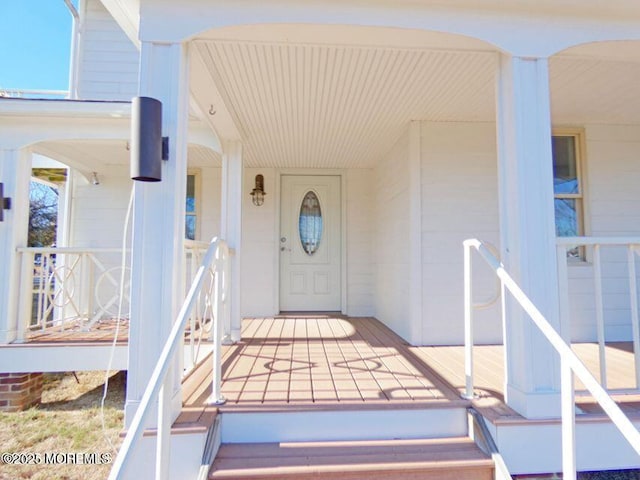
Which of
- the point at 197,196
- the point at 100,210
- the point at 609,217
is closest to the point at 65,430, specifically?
the point at 100,210

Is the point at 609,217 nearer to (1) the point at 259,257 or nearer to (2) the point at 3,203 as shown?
(1) the point at 259,257

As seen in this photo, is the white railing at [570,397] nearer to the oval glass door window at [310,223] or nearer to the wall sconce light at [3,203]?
the oval glass door window at [310,223]

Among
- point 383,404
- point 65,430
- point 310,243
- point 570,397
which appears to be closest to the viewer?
point 570,397

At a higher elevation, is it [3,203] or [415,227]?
[3,203]

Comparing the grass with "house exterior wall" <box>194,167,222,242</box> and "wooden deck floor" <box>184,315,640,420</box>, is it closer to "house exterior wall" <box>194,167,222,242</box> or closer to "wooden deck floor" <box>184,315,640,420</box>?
"wooden deck floor" <box>184,315,640,420</box>

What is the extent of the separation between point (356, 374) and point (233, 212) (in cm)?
215

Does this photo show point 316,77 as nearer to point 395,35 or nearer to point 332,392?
point 395,35

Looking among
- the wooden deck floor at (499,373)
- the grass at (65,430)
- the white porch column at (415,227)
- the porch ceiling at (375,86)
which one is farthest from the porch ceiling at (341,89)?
the grass at (65,430)

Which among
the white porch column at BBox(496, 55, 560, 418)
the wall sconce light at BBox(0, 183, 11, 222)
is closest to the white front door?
the wall sconce light at BBox(0, 183, 11, 222)

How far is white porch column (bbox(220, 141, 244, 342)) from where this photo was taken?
3871 mm

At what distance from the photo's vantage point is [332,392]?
226 centimetres

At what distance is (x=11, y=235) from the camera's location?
355 centimetres

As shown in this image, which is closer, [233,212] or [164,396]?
[164,396]

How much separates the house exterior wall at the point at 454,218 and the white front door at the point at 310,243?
2119mm
